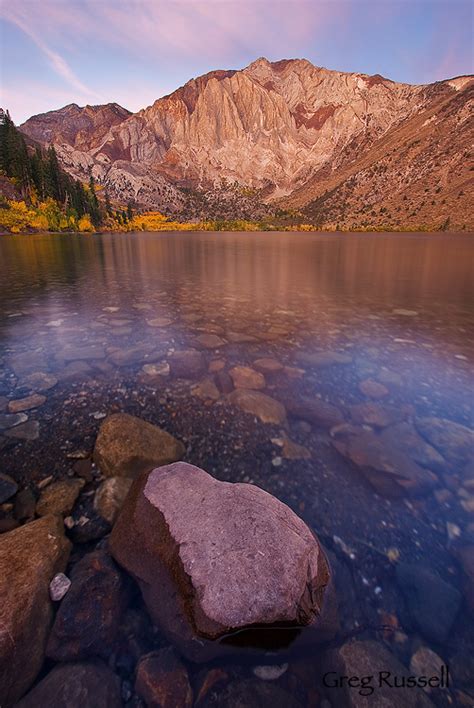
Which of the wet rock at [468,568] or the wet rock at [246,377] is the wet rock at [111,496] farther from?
the wet rock at [468,568]

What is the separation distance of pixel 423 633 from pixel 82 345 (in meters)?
10.3

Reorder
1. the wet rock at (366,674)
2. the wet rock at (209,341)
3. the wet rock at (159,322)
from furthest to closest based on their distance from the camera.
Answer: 1. the wet rock at (159,322)
2. the wet rock at (209,341)
3. the wet rock at (366,674)

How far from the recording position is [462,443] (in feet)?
19.2

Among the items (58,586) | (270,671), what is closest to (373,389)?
(270,671)

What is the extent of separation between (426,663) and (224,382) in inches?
232

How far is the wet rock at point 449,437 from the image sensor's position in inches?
218

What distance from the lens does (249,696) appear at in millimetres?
2674

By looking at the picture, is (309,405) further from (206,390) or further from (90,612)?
(90,612)

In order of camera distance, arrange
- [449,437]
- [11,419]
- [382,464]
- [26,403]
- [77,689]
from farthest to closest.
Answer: [26,403], [11,419], [449,437], [382,464], [77,689]

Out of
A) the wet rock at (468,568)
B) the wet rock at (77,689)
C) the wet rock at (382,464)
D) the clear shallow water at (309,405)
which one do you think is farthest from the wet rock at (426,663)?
the wet rock at (77,689)

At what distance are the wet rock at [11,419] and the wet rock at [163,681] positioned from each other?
4887 mm

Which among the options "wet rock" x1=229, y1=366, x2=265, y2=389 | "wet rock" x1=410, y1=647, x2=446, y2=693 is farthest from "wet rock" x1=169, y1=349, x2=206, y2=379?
"wet rock" x1=410, y1=647, x2=446, y2=693

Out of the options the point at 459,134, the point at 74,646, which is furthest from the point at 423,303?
the point at 459,134

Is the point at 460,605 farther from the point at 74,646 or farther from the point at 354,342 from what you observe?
the point at 354,342
